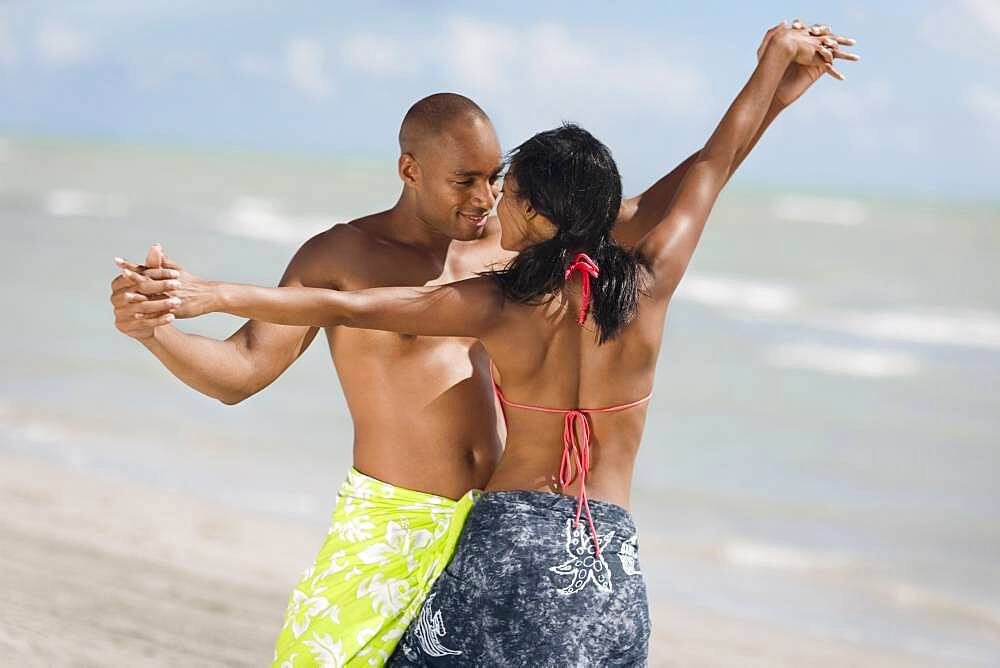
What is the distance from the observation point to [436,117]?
3102 millimetres

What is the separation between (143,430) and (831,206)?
2178cm

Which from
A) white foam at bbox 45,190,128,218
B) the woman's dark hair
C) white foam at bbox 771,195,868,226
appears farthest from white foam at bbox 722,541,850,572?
white foam at bbox 45,190,128,218

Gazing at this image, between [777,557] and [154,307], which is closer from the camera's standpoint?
[154,307]

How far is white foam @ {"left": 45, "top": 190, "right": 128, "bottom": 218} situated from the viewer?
81.1 feet

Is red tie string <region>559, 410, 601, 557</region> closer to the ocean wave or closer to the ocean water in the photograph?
the ocean water

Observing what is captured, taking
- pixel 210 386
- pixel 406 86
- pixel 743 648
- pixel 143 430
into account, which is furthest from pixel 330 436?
pixel 406 86

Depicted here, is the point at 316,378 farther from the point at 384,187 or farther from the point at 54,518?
the point at 384,187

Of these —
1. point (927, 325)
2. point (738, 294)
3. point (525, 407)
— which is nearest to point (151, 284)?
point (525, 407)

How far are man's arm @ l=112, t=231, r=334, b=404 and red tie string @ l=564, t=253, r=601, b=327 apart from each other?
746 mm

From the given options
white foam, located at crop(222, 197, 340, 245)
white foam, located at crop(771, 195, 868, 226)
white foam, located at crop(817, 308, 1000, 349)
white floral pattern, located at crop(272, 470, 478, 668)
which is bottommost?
white floral pattern, located at crop(272, 470, 478, 668)

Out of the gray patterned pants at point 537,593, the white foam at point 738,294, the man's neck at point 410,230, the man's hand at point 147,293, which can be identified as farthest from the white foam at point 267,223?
the gray patterned pants at point 537,593

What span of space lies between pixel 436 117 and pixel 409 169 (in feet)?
0.48

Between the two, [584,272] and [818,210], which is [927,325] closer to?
[818,210]

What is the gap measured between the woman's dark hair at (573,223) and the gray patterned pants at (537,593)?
0.38m
